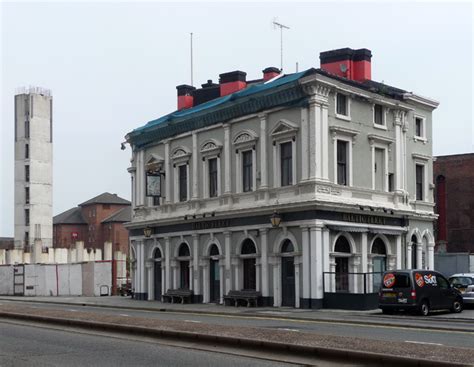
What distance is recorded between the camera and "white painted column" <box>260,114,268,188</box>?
3688 cm

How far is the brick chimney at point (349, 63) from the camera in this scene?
131 ft

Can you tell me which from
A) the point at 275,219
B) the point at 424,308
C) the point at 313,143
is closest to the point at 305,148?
the point at 313,143

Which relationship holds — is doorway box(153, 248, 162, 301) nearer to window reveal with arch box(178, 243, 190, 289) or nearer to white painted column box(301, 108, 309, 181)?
window reveal with arch box(178, 243, 190, 289)

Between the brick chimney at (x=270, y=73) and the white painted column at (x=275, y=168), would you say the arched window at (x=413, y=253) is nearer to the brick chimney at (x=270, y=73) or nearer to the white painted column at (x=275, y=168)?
the white painted column at (x=275, y=168)

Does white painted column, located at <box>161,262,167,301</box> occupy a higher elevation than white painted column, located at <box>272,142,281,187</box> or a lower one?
lower

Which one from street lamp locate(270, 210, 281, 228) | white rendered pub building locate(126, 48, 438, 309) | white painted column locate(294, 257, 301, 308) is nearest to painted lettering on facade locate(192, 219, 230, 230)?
white rendered pub building locate(126, 48, 438, 309)

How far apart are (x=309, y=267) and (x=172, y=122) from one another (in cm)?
1349

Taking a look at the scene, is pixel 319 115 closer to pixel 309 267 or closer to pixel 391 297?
pixel 309 267

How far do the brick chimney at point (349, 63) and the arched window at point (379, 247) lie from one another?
335 inches

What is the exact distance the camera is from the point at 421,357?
1304 centimetres

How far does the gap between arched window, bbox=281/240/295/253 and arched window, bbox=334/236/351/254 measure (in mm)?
1970

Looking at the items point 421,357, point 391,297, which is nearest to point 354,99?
point 391,297

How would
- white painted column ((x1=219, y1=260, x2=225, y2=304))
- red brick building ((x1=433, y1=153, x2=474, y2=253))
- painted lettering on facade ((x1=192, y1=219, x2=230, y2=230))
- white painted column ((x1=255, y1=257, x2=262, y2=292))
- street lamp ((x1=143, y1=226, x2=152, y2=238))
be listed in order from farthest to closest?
red brick building ((x1=433, y1=153, x2=474, y2=253))
street lamp ((x1=143, y1=226, x2=152, y2=238))
white painted column ((x1=219, y1=260, x2=225, y2=304))
painted lettering on facade ((x1=192, y1=219, x2=230, y2=230))
white painted column ((x1=255, y1=257, x2=262, y2=292))

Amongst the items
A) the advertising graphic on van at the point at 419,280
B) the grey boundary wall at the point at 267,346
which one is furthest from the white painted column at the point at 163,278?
the grey boundary wall at the point at 267,346
